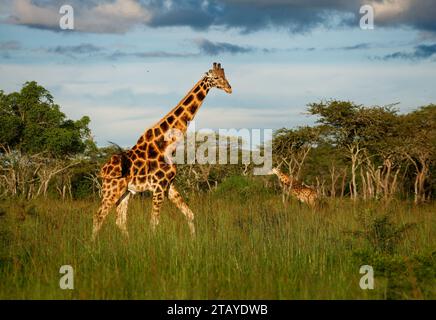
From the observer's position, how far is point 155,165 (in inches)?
412

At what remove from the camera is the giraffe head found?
10.8 m

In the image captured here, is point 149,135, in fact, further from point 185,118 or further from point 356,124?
point 356,124

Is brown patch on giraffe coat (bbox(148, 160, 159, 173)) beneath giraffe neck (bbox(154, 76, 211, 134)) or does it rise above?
beneath

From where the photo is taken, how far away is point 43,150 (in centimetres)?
3170

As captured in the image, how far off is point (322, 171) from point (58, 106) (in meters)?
17.3

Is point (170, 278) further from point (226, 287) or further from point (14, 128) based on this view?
point (14, 128)

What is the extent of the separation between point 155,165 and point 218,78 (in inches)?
67.6

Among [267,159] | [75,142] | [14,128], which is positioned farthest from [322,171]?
[14,128]

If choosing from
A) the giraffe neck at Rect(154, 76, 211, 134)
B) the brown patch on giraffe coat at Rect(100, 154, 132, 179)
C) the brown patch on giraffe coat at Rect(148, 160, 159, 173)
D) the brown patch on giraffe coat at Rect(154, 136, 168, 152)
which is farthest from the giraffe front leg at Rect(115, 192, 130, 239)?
the giraffe neck at Rect(154, 76, 211, 134)

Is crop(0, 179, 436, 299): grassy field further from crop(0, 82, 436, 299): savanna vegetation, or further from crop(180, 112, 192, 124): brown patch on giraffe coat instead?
crop(180, 112, 192, 124): brown patch on giraffe coat

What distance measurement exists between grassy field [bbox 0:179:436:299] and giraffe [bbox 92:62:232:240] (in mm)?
294

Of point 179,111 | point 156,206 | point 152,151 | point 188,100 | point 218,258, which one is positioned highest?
point 188,100

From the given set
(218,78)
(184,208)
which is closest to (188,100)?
(218,78)
